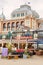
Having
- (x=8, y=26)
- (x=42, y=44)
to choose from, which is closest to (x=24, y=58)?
(x=42, y=44)

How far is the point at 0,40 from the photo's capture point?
26125 millimetres

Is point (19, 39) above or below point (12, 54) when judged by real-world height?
above

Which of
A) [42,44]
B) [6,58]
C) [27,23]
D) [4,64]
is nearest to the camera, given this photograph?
[4,64]

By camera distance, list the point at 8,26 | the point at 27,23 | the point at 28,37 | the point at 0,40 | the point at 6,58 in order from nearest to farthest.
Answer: the point at 6,58
the point at 28,37
the point at 0,40
the point at 27,23
the point at 8,26

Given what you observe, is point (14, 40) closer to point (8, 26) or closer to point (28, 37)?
point (28, 37)

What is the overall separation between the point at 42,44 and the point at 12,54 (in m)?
4.35

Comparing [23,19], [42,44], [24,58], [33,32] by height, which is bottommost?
[24,58]

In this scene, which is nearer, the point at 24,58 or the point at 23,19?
the point at 24,58

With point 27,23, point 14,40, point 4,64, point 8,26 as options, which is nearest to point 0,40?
point 14,40

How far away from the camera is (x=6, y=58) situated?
1783 cm

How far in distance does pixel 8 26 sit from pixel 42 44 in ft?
103

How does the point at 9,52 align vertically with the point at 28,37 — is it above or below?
below

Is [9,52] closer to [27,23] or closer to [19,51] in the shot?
[19,51]

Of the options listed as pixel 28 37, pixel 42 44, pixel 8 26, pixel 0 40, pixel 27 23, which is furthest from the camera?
pixel 8 26
